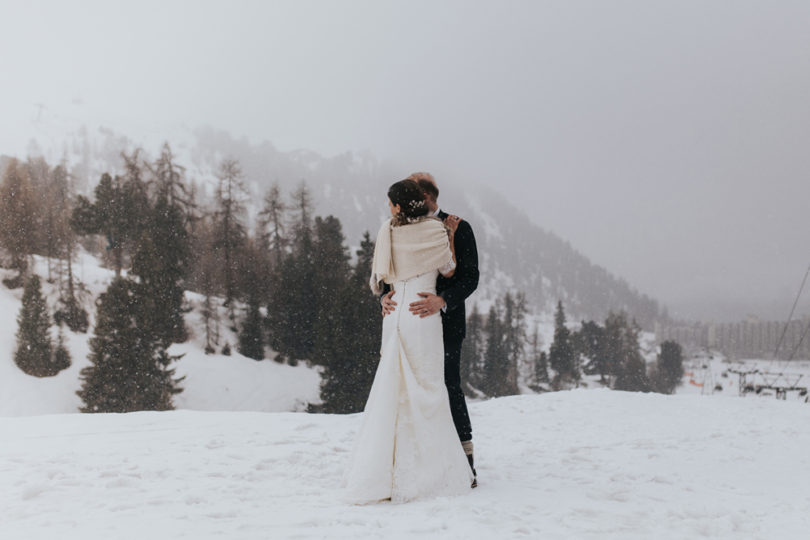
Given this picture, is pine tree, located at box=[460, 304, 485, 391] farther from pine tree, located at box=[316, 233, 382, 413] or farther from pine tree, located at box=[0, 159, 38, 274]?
pine tree, located at box=[0, 159, 38, 274]

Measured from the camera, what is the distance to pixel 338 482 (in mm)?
4586

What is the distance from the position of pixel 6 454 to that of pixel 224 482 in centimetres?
246

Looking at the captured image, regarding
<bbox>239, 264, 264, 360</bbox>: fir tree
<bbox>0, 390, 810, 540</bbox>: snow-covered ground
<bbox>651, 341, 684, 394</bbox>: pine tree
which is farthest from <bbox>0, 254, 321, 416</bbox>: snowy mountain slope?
<bbox>651, 341, 684, 394</bbox>: pine tree

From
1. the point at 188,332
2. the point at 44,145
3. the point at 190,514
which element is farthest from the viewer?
the point at 44,145

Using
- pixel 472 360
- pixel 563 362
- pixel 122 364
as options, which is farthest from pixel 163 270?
pixel 563 362

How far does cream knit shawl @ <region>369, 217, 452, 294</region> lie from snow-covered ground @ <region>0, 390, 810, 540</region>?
1874 mm

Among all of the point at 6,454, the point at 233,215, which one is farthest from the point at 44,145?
the point at 6,454

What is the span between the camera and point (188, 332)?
141 ft

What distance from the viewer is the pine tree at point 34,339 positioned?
34094 millimetres

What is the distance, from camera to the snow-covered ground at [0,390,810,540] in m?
3.36

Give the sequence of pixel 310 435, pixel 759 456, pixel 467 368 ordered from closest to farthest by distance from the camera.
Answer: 1. pixel 759 456
2. pixel 310 435
3. pixel 467 368

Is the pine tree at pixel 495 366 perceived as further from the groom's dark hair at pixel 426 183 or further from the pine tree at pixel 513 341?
the groom's dark hair at pixel 426 183

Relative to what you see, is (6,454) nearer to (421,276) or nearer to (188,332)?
(421,276)

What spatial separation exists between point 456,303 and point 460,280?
8.4 inches
